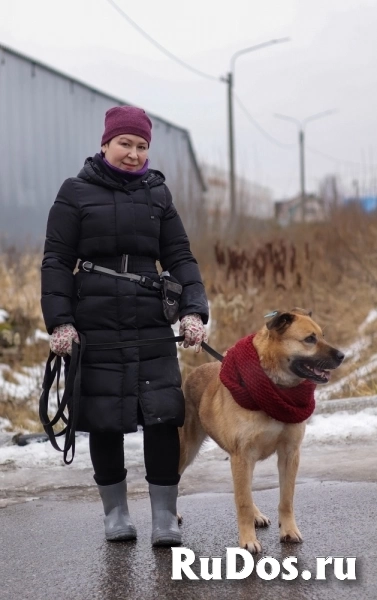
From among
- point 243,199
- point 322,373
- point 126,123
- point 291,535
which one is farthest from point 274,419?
point 243,199

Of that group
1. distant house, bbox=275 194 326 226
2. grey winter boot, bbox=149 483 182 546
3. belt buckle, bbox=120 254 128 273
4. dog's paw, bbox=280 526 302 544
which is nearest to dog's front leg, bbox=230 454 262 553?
dog's paw, bbox=280 526 302 544

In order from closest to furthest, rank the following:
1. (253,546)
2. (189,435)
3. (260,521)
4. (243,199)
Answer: (253,546), (260,521), (189,435), (243,199)

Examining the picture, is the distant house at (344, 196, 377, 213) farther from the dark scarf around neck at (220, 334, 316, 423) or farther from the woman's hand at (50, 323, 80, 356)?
the woman's hand at (50, 323, 80, 356)

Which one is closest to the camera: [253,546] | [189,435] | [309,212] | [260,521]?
[253,546]

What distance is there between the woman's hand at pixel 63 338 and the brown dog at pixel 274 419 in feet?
2.28

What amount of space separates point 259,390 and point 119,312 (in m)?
0.72

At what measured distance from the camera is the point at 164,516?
13.5 ft

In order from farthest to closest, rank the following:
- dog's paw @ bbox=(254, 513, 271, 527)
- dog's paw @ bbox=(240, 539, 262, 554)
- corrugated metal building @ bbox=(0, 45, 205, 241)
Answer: corrugated metal building @ bbox=(0, 45, 205, 241)
dog's paw @ bbox=(254, 513, 271, 527)
dog's paw @ bbox=(240, 539, 262, 554)

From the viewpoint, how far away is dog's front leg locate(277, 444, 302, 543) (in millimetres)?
4027

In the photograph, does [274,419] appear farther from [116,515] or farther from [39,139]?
[39,139]

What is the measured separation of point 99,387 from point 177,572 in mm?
874

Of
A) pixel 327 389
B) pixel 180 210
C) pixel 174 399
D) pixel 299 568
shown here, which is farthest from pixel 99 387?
pixel 180 210

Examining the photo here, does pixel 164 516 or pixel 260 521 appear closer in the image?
pixel 164 516

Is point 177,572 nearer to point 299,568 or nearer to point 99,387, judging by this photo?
point 299,568
